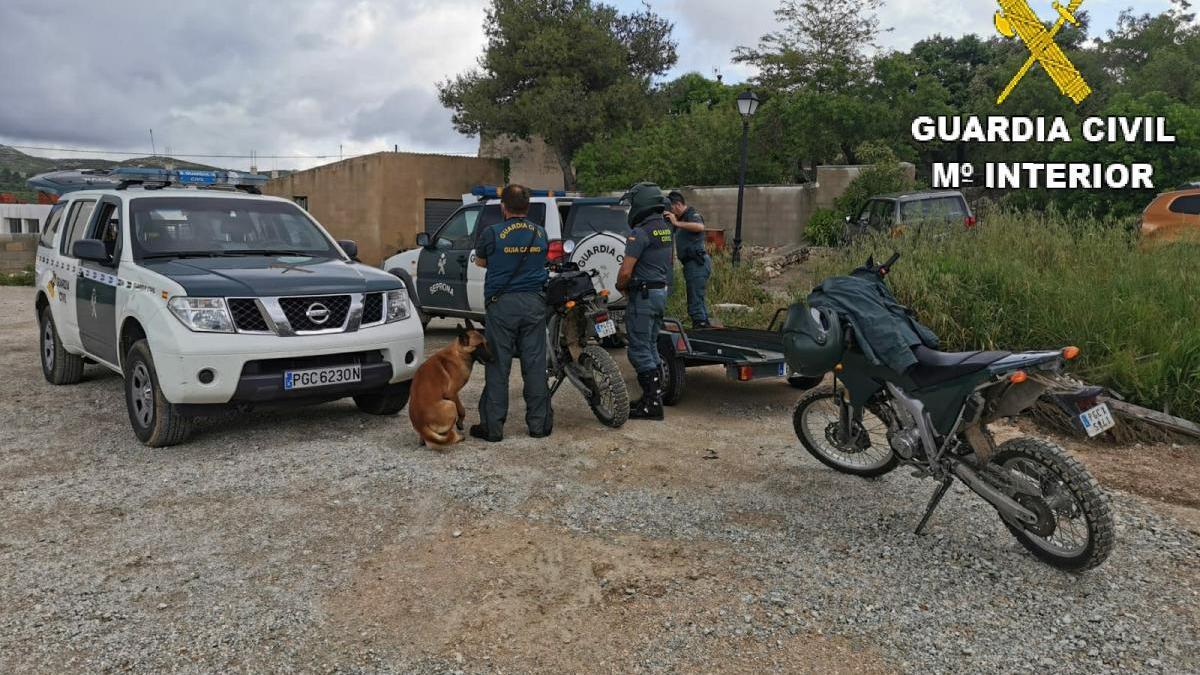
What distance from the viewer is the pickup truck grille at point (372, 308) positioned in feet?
19.3

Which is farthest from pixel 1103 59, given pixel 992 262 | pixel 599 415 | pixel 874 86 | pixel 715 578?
pixel 715 578

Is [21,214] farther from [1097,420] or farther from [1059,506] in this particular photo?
[1097,420]

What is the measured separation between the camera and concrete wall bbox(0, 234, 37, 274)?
2130cm

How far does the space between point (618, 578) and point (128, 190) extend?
17.4ft

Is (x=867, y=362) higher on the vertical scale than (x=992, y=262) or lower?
lower

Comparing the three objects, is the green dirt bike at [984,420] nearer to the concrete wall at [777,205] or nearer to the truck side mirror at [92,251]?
the truck side mirror at [92,251]

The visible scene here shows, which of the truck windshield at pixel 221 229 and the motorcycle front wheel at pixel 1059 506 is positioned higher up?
the truck windshield at pixel 221 229

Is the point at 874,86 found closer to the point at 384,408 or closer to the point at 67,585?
the point at 384,408

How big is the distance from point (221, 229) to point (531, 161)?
21.9 m

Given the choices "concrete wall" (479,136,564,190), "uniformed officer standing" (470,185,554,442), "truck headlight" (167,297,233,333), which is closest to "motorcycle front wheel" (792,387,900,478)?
"uniformed officer standing" (470,185,554,442)

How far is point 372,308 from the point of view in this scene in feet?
19.5

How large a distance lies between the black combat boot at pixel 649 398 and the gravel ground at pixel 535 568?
0.74m

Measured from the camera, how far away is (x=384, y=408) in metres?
6.49

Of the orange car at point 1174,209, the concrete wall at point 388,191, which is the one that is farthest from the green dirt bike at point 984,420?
the concrete wall at point 388,191
